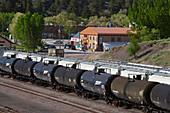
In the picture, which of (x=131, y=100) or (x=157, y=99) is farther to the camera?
(x=131, y=100)

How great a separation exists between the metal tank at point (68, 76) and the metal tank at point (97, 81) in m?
0.87

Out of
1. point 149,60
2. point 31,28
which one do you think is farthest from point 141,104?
point 31,28

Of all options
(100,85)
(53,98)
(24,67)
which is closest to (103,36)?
(24,67)

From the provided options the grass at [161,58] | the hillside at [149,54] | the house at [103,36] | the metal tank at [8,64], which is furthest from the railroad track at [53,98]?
the house at [103,36]

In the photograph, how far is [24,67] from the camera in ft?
143

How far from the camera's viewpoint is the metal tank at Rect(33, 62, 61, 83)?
125ft

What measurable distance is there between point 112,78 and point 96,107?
10.5 ft

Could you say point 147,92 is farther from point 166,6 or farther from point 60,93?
point 166,6

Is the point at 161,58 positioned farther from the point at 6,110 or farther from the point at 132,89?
the point at 6,110

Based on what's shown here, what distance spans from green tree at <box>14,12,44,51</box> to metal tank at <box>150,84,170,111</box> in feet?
254

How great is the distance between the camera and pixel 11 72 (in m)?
47.0

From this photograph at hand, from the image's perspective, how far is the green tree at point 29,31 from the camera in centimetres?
9825

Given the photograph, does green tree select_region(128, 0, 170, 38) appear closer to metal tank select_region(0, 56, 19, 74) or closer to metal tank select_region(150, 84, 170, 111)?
metal tank select_region(0, 56, 19, 74)

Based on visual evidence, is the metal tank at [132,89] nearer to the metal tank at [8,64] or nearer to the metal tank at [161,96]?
the metal tank at [161,96]
